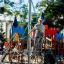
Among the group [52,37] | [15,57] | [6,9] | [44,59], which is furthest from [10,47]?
[6,9]

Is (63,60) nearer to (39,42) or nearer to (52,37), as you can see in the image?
(39,42)

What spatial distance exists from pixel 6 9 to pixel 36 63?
20.6ft

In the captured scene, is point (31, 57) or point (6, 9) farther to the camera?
point (6, 9)

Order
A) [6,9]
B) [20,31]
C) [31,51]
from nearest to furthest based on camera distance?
1. [31,51]
2. [20,31]
3. [6,9]

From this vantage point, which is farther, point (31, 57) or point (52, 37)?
point (52, 37)

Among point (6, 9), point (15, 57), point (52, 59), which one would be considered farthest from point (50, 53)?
point (6, 9)

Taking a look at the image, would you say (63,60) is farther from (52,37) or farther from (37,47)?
(52,37)

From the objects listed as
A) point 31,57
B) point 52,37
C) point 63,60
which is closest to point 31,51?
point 31,57

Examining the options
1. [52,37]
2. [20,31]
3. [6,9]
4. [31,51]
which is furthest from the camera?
[6,9]

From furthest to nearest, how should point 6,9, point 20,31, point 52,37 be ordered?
1. point 6,9
2. point 52,37
3. point 20,31

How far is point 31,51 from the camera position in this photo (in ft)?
36.4

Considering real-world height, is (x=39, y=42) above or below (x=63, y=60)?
above

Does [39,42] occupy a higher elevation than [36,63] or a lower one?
higher

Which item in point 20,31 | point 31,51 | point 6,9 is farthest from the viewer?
point 6,9
